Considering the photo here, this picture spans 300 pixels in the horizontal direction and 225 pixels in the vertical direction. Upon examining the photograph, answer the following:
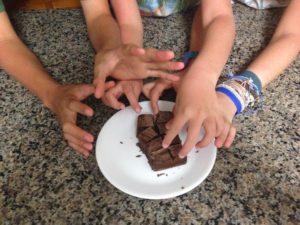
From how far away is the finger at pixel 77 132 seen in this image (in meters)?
0.67

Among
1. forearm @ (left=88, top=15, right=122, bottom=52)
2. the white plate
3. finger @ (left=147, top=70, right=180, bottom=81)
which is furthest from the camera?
forearm @ (left=88, top=15, right=122, bottom=52)

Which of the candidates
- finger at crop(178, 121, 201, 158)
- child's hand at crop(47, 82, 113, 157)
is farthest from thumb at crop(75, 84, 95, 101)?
finger at crop(178, 121, 201, 158)

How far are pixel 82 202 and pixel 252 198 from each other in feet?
0.96

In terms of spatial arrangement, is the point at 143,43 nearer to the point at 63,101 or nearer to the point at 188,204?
the point at 63,101

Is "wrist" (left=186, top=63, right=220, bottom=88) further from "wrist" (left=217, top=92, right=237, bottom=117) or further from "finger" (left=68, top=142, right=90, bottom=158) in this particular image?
"finger" (left=68, top=142, right=90, bottom=158)

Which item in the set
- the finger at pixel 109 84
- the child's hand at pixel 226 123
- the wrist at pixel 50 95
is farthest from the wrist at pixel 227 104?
the wrist at pixel 50 95

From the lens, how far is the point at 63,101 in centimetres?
73

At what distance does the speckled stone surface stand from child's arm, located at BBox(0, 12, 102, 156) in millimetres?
39

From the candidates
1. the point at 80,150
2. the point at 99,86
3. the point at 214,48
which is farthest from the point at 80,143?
the point at 214,48

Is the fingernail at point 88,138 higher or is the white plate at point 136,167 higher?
the fingernail at point 88,138

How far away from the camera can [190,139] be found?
2.08 ft

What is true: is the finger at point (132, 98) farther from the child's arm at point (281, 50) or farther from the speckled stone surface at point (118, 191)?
the child's arm at point (281, 50)

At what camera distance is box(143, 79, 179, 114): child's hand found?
737 mm

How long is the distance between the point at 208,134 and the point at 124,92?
22 centimetres
